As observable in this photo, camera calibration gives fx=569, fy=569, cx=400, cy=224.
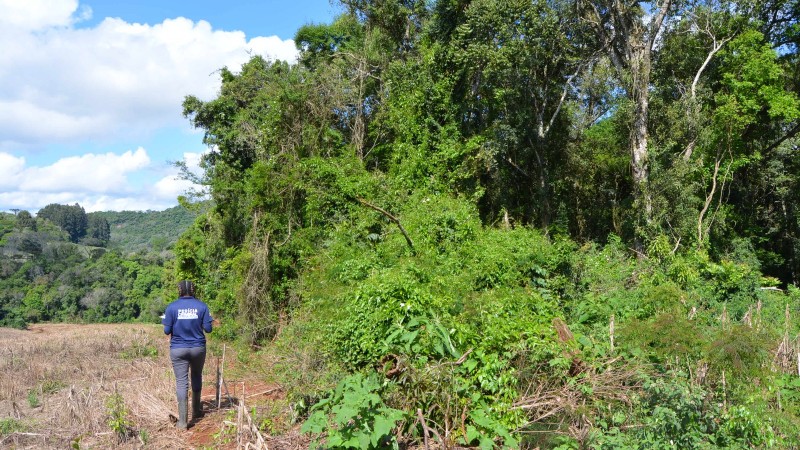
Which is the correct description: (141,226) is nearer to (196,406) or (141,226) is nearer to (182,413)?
(196,406)

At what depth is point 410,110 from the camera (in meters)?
14.4

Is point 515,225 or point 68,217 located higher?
point 68,217

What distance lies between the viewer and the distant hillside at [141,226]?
324 ft

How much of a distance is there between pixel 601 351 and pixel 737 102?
15.8 metres

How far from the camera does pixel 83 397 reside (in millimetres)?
7008

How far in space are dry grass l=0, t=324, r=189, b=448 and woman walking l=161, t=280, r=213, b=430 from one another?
0.42 m

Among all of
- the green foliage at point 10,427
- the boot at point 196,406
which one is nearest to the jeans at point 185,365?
the boot at point 196,406

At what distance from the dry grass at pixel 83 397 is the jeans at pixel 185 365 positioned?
0.45m

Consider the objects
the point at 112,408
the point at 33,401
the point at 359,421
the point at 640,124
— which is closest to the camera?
the point at 359,421

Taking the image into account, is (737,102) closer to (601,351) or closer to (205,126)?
(601,351)

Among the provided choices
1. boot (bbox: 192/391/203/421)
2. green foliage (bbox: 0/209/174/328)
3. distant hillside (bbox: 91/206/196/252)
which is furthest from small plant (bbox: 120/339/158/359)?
distant hillside (bbox: 91/206/196/252)

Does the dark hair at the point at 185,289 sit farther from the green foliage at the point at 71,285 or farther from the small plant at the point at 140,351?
the green foliage at the point at 71,285

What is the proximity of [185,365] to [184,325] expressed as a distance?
1.50 feet

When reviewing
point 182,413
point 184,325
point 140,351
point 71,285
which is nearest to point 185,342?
point 184,325
